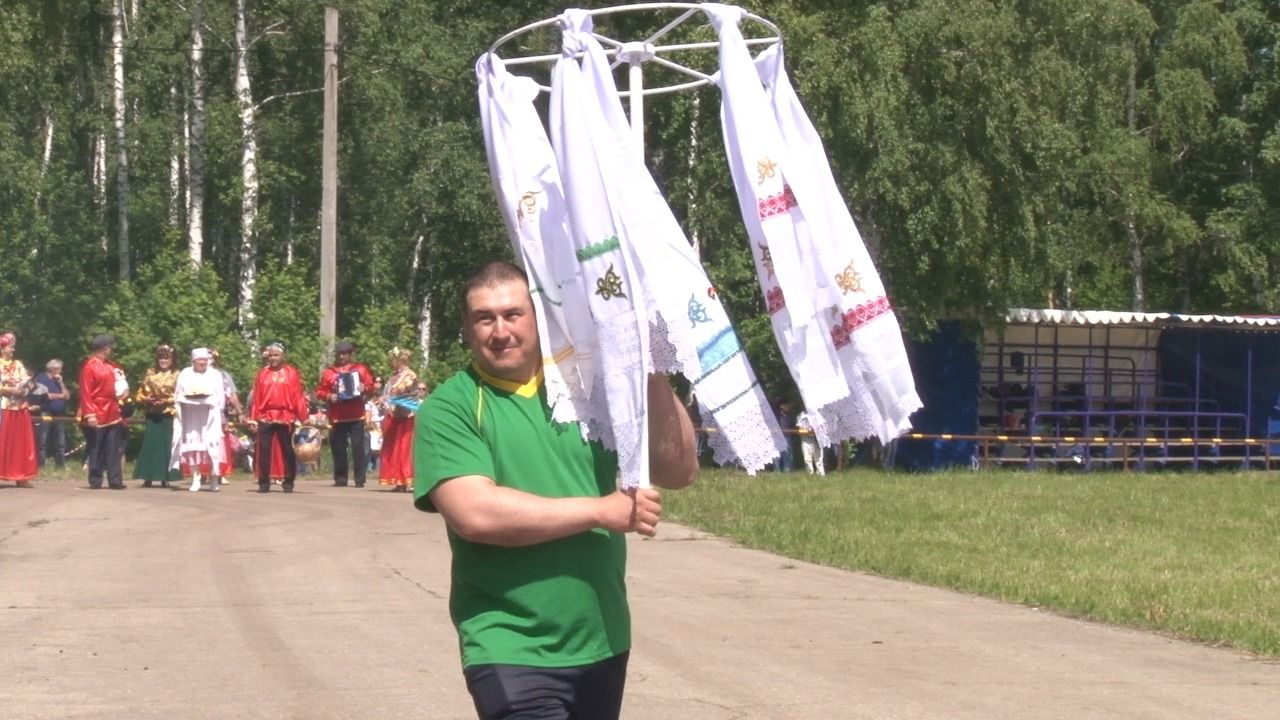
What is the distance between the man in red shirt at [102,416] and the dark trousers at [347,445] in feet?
8.86

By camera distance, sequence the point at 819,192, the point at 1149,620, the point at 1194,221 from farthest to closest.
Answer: the point at 1194,221, the point at 1149,620, the point at 819,192

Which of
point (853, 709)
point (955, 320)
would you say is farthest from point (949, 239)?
point (853, 709)

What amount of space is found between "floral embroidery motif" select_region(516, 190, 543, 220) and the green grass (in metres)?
7.37

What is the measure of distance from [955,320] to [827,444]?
93.5 feet

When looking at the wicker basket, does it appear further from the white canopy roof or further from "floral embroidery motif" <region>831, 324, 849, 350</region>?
"floral embroidery motif" <region>831, 324, 849, 350</region>

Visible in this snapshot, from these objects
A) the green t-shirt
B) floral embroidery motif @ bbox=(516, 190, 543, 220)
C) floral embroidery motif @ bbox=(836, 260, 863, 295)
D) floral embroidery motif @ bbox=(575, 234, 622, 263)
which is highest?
floral embroidery motif @ bbox=(516, 190, 543, 220)

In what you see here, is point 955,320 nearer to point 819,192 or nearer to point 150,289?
point 150,289

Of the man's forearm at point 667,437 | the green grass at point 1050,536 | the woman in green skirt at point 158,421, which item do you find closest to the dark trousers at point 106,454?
the woman in green skirt at point 158,421

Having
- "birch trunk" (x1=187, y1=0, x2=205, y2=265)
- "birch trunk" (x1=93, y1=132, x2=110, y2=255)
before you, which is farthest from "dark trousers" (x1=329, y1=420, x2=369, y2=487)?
"birch trunk" (x1=93, y1=132, x2=110, y2=255)

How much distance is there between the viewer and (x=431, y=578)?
1351cm

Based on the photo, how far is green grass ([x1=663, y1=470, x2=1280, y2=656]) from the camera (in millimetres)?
12953

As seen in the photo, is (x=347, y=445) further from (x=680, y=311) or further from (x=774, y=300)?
(x=680, y=311)

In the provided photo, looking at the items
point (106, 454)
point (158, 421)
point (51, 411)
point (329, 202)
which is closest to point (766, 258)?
point (106, 454)

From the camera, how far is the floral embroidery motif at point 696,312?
4.87 meters
